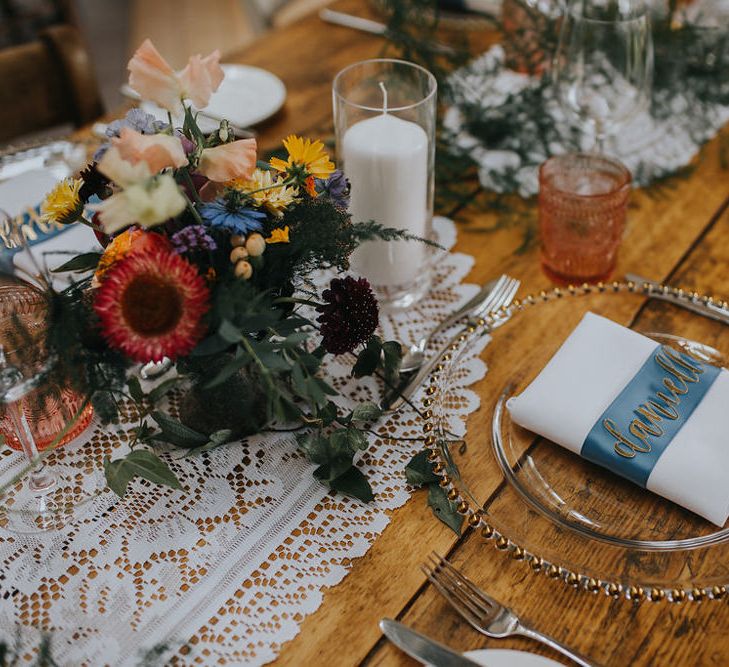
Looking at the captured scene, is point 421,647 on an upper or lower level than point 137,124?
lower

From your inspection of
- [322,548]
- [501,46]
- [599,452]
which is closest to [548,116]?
[501,46]

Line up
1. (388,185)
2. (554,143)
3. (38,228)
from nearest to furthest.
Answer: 1. (388,185)
2. (38,228)
3. (554,143)

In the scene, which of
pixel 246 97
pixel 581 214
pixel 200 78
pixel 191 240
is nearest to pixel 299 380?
pixel 191 240

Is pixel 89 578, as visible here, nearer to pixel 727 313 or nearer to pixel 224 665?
pixel 224 665

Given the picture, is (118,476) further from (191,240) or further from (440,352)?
(440,352)

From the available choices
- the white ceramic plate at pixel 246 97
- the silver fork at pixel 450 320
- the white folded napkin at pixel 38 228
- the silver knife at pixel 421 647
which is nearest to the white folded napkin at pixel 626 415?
the silver fork at pixel 450 320

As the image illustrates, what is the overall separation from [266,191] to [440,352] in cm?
28

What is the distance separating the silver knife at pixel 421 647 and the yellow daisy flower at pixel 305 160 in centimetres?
37

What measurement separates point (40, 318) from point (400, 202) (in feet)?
1.32

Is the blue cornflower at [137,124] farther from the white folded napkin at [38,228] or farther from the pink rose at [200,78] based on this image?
the white folded napkin at [38,228]

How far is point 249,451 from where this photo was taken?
0.75 meters

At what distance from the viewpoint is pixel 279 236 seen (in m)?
0.63

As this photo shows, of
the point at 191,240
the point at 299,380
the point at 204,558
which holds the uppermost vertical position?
the point at 191,240

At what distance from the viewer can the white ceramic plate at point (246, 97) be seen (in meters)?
1.21
